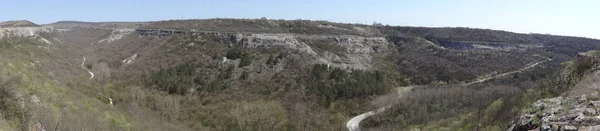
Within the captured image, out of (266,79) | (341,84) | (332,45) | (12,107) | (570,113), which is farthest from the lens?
(332,45)

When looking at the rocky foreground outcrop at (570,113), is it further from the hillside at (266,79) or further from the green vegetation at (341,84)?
the green vegetation at (341,84)

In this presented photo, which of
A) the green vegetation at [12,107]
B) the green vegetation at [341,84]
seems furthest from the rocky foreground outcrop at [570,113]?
the green vegetation at [341,84]

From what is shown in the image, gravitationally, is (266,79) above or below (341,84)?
above

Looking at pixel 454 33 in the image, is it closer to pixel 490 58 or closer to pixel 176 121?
pixel 490 58

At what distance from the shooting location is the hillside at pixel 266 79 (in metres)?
40.5

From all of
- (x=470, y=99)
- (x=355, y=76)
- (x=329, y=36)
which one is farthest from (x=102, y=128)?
(x=329, y=36)

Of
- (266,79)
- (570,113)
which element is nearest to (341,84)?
(266,79)

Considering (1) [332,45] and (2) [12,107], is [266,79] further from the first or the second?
(2) [12,107]

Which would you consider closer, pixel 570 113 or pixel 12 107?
pixel 570 113

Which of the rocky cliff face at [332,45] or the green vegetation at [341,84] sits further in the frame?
the rocky cliff face at [332,45]

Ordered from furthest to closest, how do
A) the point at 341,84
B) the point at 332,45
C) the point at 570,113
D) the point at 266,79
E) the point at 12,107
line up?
the point at 332,45, the point at 341,84, the point at 266,79, the point at 12,107, the point at 570,113

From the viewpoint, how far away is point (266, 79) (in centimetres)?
7862

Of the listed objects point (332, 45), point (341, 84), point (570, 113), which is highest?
point (570, 113)

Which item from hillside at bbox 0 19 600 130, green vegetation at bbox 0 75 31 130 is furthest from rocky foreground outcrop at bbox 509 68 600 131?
green vegetation at bbox 0 75 31 130
